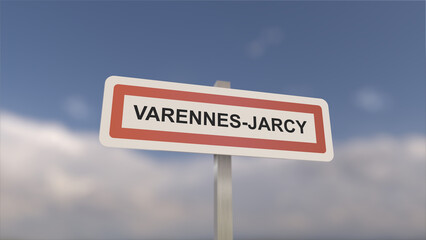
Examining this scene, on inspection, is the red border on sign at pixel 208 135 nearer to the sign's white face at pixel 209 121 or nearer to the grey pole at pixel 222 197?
the sign's white face at pixel 209 121

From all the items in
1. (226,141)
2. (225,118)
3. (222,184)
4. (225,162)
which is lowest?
(222,184)

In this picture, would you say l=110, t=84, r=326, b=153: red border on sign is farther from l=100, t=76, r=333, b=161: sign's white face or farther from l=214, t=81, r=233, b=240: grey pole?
l=214, t=81, r=233, b=240: grey pole

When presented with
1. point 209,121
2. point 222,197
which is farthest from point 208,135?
point 222,197

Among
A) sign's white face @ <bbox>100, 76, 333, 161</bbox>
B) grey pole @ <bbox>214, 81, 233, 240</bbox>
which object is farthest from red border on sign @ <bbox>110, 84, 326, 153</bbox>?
grey pole @ <bbox>214, 81, 233, 240</bbox>

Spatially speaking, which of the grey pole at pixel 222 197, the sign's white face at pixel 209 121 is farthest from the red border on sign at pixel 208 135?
the grey pole at pixel 222 197

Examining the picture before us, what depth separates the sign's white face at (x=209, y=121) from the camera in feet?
5.37

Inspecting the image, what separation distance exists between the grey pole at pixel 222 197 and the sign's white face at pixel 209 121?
8 cm

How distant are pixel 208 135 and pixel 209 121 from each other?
0.09m

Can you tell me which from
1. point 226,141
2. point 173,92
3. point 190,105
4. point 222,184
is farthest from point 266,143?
point 173,92

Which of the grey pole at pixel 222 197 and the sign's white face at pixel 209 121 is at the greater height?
the sign's white face at pixel 209 121

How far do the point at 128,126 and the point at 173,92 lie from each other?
350mm

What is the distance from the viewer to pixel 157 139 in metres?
1.63

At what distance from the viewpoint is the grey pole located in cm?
158

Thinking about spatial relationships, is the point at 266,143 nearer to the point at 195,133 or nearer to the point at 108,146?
the point at 195,133
